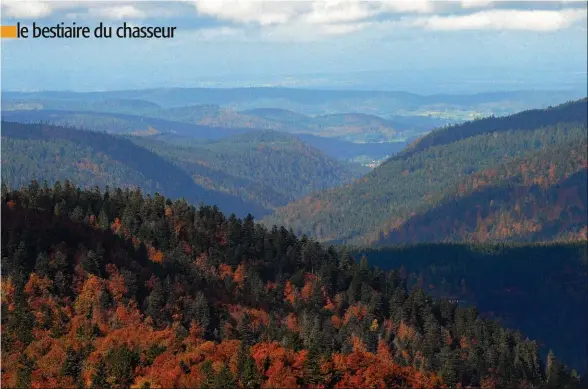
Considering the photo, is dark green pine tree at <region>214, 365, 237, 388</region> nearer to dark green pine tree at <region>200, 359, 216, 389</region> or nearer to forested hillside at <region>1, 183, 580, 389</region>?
forested hillside at <region>1, 183, 580, 389</region>

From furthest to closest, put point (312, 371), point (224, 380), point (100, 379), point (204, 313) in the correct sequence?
point (204, 313)
point (312, 371)
point (100, 379)
point (224, 380)

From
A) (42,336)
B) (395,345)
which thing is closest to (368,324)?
(395,345)

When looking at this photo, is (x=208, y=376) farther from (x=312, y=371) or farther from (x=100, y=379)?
(x=312, y=371)

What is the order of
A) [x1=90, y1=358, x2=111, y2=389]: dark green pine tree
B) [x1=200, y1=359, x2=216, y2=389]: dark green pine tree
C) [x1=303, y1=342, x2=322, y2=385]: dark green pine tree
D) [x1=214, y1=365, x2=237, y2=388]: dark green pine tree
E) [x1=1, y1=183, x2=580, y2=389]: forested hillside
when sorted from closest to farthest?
[x1=214, y1=365, x2=237, y2=388]: dark green pine tree
[x1=200, y1=359, x2=216, y2=389]: dark green pine tree
[x1=90, y1=358, x2=111, y2=389]: dark green pine tree
[x1=303, y1=342, x2=322, y2=385]: dark green pine tree
[x1=1, y1=183, x2=580, y2=389]: forested hillside

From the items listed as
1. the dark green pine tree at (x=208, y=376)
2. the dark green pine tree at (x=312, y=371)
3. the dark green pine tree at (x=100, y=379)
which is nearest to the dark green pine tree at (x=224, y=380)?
the dark green pine tree at (x=208, y=376)

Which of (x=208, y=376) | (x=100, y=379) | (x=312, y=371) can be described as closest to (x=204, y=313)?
(x=312, y=371)

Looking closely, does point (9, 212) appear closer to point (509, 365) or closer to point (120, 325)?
point (120, 325)

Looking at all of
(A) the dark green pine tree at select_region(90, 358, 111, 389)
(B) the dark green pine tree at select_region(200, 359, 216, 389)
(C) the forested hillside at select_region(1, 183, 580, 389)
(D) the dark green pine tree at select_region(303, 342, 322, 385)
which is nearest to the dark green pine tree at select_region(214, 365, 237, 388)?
(C) the forested hillside at select_region(1, 183, 580, 389)

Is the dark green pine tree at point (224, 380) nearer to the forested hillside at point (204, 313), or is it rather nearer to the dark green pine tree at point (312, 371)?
the forested hillside at point (204, 313)
